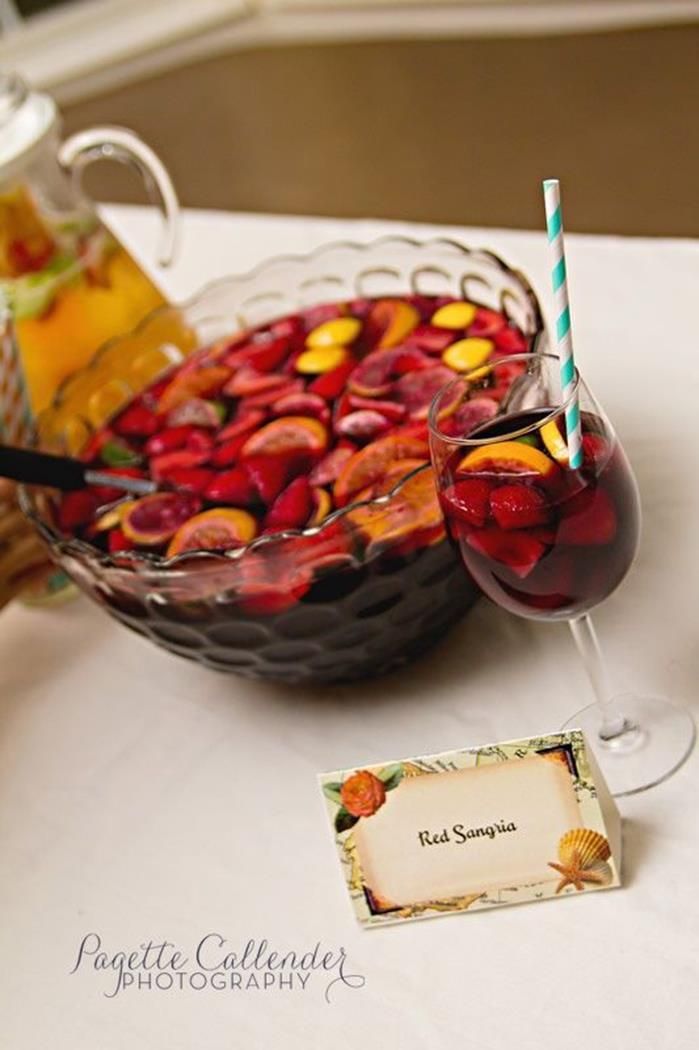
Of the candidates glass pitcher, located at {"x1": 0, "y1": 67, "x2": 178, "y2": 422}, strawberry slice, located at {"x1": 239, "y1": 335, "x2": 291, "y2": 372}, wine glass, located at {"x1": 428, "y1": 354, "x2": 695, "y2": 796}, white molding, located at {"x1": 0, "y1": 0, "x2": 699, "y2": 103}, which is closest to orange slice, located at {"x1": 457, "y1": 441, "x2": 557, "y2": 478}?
wine glass, located at {"x1": 428, "y1": 354, "x2": 695, "y2": 796}

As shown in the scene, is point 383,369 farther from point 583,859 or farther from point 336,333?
point 583,859

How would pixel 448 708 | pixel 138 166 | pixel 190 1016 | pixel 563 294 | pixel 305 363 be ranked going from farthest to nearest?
pixel 138 166, pixel 305 363, pixel 448 708, pixel 190 1016, pixel 563 294

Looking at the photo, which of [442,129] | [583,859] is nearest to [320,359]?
[583,859]

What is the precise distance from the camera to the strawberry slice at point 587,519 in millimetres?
833

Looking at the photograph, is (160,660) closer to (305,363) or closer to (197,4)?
(305,363)

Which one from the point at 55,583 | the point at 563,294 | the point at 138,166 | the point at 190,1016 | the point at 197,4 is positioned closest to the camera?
the point at 563,294

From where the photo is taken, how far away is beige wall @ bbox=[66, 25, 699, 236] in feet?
8.12

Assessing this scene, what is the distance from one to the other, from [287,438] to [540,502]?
13.4 inches

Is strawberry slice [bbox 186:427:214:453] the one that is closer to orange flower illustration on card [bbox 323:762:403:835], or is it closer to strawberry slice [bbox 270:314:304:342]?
strawberry slice [bbox 270:314:304:342]

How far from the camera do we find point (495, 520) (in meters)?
0.84

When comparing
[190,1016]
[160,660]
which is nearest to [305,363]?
[160,660]

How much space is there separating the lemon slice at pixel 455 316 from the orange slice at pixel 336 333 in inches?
2.7

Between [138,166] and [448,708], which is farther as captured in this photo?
[138,166]

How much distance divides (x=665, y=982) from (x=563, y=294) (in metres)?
0.39
